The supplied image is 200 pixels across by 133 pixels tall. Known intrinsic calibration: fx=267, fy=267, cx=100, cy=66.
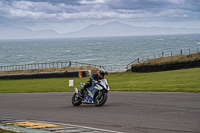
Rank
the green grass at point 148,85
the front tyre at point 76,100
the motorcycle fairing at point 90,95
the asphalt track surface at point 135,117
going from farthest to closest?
the green grass at point 148,85
the front tyre at point 76,100
the motorcycle fairing at point 90,95
the asphalt track surface at point 135,117

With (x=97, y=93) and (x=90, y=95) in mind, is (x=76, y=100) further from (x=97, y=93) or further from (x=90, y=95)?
(x=97, y=93)

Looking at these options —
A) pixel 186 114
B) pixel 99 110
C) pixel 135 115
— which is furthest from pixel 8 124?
pixel 186 114

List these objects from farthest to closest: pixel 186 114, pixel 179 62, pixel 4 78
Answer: pixel 4 78 < pixel 179 62 < pixel 186 114

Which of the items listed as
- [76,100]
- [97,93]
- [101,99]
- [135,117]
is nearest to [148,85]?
[76,100]

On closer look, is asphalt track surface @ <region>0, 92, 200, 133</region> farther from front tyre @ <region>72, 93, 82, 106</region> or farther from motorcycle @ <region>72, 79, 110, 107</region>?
front tyre @ <region>72, 93, 82, 106</region>

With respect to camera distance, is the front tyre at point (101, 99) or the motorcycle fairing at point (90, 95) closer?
the front tyre at point (101, 99)

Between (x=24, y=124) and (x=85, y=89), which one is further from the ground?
(x=85, y=89)

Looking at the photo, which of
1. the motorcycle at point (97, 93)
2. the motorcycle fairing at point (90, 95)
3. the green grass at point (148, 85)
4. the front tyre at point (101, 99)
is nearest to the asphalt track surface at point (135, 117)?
the front tyre at point (101, 99)

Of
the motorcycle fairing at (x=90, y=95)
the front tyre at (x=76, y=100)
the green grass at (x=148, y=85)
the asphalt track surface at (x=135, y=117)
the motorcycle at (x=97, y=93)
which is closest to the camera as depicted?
the asphalt track surface at (x=135, y=117)

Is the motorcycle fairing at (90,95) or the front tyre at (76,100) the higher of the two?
the motorcycle fairing at (90,95)

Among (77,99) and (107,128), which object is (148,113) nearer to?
(107,128)

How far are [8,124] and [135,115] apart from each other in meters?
4.40

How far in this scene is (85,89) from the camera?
1221 cm

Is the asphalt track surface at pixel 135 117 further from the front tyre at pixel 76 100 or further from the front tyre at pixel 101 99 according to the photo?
the front tyre at pixel 76 100
